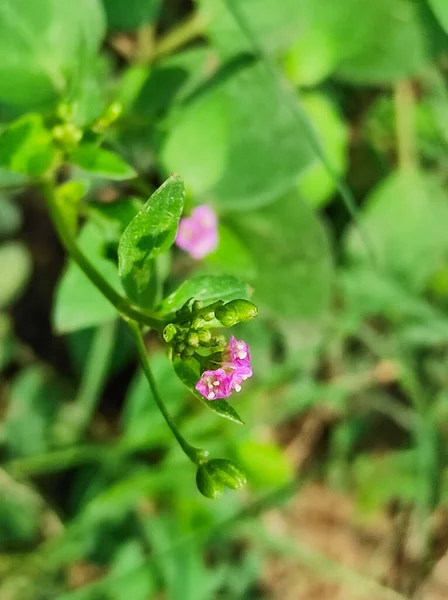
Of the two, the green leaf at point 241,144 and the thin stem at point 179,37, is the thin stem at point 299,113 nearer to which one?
the green leaf at point 241,144

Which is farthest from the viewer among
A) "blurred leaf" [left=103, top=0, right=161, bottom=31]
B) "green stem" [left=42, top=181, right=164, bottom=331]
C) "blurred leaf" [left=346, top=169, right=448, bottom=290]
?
"blurred leaf" [left=346, top=169, right=448, bottom=290]

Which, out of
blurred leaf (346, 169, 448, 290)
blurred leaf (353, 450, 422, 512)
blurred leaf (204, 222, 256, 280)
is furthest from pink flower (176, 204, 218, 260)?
blurred leaf (353, 450, 422, 512)

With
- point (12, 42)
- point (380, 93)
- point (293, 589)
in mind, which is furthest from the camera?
point (293, 589)

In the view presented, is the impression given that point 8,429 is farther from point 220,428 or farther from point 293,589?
point 293,589

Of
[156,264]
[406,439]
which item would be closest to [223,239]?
[156,264]

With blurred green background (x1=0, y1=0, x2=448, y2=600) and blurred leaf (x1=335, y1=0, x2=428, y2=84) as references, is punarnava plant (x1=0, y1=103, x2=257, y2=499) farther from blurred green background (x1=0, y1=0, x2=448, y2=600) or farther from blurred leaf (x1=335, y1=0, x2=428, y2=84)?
blurred leaf (x1=335, y1=0, x2=428, y2=84)

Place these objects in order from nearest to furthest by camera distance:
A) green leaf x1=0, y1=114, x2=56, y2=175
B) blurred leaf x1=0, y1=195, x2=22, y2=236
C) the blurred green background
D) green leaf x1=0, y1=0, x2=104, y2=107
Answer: green leaf x1=0, y1=114, x2=56, y2=175 → green leaf x1=0, y1=0, x2=104, y2=107 → the blurred green background → blurred leaf x1=0, y1=195, x2=22, y2=236

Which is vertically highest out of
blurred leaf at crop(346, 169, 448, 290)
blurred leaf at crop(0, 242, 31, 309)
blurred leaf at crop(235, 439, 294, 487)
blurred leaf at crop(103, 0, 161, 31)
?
blurred leaf at crop(103, 0, 161, 31)

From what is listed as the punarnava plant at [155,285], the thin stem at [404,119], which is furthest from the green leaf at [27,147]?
the thin stem at [404,119]
